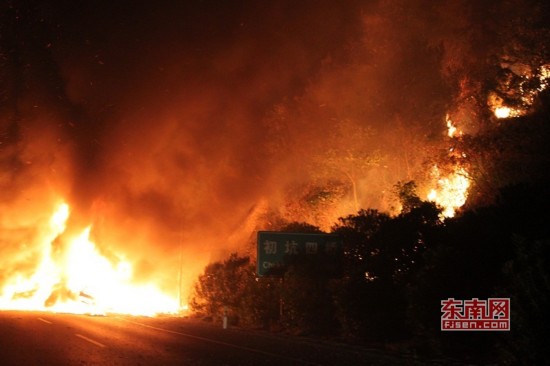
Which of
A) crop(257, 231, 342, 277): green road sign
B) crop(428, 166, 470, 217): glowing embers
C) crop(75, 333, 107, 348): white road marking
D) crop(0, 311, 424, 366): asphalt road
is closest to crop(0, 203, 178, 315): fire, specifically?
crop(257, 231, 342, 277): green road sign

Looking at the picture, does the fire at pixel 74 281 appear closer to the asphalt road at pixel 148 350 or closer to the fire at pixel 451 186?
the fire at pixel 451 186

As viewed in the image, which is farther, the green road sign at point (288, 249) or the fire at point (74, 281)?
the fire at point (74, 281)

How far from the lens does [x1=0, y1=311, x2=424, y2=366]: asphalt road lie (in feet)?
39.5

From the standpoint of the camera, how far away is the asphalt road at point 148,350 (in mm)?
12047

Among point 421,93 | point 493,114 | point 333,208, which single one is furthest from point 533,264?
point 333,208

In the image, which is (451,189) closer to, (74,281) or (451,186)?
(451,186)

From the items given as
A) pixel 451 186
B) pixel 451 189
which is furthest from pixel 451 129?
pixel 451 189

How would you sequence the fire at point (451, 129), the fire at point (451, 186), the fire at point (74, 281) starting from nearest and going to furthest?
the fire at point (451, 186), the fire at point (451, 129), the fire at point (74, 281)

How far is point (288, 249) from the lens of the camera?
26031 millimetres

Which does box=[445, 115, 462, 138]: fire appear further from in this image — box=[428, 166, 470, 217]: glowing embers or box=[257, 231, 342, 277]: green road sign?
box=[257, 231, 342, 277]: green road sign

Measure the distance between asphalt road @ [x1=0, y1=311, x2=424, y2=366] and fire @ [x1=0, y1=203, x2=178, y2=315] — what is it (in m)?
19.7

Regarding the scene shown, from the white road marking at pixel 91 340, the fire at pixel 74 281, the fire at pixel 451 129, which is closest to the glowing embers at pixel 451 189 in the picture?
the fire at pixel 451 129

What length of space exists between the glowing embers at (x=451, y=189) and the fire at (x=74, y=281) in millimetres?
18489

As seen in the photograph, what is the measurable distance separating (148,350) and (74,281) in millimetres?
29149
